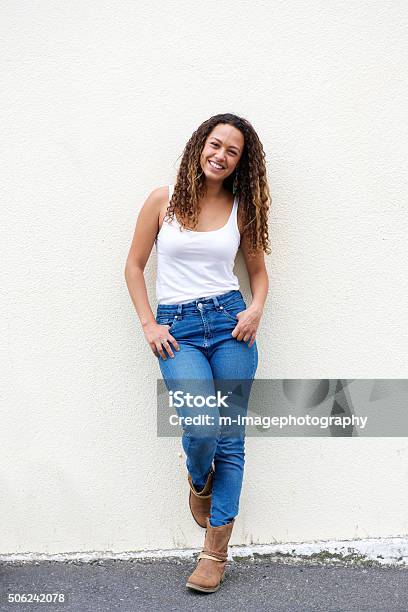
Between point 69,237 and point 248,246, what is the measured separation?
0.84 m

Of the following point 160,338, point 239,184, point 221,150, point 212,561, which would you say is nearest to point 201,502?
point 212,561

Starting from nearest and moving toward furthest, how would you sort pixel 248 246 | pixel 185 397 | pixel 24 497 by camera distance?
pixel 185 397 < pixel 248 246 < pixel 24 497

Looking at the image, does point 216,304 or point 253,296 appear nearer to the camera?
point 216,304

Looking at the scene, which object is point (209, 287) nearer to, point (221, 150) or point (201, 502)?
point (221, 150)

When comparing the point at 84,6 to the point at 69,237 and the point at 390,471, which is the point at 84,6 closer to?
the point at 69,237

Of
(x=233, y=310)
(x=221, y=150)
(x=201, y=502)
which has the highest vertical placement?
(x=221, y=150)

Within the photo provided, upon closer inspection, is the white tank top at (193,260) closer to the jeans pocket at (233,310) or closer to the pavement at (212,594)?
the jeans pocket at (233,310)

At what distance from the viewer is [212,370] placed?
292cm

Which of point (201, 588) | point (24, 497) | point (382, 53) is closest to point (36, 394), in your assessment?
point (24, 497)

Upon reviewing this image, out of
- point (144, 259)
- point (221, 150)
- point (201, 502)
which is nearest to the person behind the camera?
point (221, 150)

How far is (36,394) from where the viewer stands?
125 inches

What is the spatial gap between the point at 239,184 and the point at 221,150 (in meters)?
0.21

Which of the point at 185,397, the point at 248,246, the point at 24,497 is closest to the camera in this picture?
the point at 185,397

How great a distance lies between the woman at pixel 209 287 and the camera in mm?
2842
